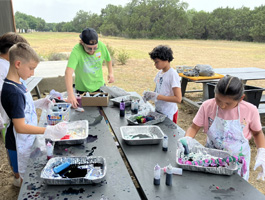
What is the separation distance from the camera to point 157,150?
174 centimetres

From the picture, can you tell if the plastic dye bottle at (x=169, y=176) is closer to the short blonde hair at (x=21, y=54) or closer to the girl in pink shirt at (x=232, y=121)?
the girl in pink shirt at (x=232, y=121)

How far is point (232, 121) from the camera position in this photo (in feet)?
5.69

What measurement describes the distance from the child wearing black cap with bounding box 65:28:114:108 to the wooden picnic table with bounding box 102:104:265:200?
1.25 m

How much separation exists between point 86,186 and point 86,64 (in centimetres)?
177

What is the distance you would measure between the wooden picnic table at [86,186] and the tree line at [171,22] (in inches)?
1215

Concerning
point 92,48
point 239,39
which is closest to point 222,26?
point 239,39

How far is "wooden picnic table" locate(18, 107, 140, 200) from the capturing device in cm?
125

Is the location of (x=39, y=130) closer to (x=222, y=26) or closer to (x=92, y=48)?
(x=92, y=48)

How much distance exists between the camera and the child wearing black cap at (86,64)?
2574 millimetres

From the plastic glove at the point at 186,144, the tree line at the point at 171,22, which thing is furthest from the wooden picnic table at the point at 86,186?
the tree line at the point at 171,22

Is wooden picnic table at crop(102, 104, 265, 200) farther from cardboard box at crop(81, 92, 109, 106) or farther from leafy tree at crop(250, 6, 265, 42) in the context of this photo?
leafy tree at crop(250, 6, 265, 42)

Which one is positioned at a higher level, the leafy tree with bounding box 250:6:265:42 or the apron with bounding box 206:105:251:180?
the leafy tree with bounding box 250:6:265:42

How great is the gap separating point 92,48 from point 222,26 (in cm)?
3366

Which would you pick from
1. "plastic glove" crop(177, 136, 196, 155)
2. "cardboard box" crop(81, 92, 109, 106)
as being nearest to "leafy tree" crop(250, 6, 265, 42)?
"cardboard box" crop(81, 92, 109, 106)
